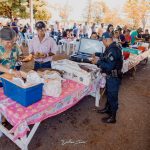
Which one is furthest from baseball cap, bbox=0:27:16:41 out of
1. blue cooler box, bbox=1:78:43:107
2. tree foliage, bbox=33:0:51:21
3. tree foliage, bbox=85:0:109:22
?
tree foliage, bbox=85:0:109:22

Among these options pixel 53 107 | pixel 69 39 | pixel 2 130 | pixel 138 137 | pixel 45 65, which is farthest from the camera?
pixel 69 39

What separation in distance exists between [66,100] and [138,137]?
1397 mm

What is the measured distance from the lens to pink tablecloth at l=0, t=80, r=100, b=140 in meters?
1.88

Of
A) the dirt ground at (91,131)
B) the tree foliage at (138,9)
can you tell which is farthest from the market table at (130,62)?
the tree foliage at (138,9)

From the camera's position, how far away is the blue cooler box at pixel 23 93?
193 centimetres

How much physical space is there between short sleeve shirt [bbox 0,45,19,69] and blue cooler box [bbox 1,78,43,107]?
461mm

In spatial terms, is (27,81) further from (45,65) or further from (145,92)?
(145,92)

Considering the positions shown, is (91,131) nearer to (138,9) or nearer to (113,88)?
(113,88)

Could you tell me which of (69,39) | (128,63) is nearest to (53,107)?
(128,63)

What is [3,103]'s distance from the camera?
2047 mm

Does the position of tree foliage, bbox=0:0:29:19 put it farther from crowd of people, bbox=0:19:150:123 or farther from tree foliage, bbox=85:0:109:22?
tree foliage, bbox=85:0:109:22

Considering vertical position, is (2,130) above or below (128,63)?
below

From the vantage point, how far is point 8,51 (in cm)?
251

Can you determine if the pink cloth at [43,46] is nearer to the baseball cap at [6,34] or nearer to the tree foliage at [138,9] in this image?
the baseball cap at [6,34]
